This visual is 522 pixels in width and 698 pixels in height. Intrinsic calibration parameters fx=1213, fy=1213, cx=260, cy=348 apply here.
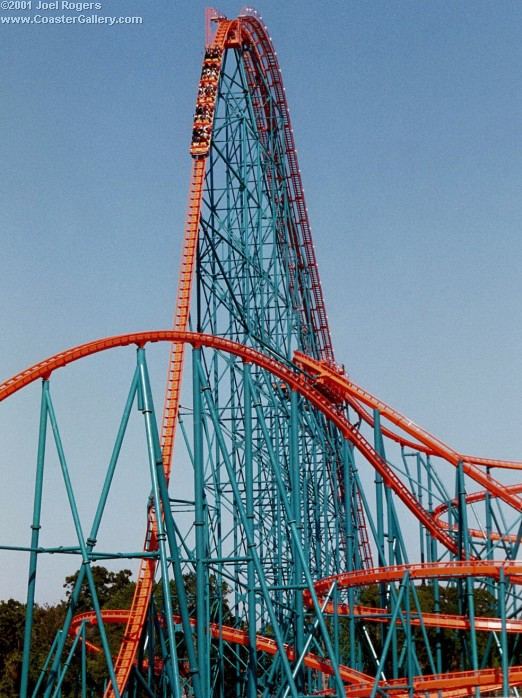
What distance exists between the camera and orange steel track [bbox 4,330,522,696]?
55.3 feet

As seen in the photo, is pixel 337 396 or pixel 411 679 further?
pixel 337 396

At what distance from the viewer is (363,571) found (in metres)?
19.3

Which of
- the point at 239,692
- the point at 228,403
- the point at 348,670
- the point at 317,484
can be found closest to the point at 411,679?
the point at 348,670

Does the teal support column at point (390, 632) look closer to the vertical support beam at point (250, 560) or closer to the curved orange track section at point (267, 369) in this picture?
the vertical support beam at point (250, 560)

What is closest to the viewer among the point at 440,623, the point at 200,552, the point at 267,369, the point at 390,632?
the point at 200,552

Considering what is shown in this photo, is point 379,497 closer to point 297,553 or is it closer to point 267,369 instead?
point 297,553

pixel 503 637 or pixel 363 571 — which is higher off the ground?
pixel 363 571

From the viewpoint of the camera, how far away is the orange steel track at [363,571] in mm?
16866

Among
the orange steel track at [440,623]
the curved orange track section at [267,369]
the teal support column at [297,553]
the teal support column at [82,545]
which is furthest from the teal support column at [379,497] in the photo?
the teal support column at [82,545]

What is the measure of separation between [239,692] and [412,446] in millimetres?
6312

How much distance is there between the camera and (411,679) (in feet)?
58.3

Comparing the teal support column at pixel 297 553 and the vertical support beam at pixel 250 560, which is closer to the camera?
the vertical support beam at pixel 250 560

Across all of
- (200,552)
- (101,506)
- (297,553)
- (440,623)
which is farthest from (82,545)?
(440,623)

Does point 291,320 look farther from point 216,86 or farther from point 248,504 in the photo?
point 248,504
